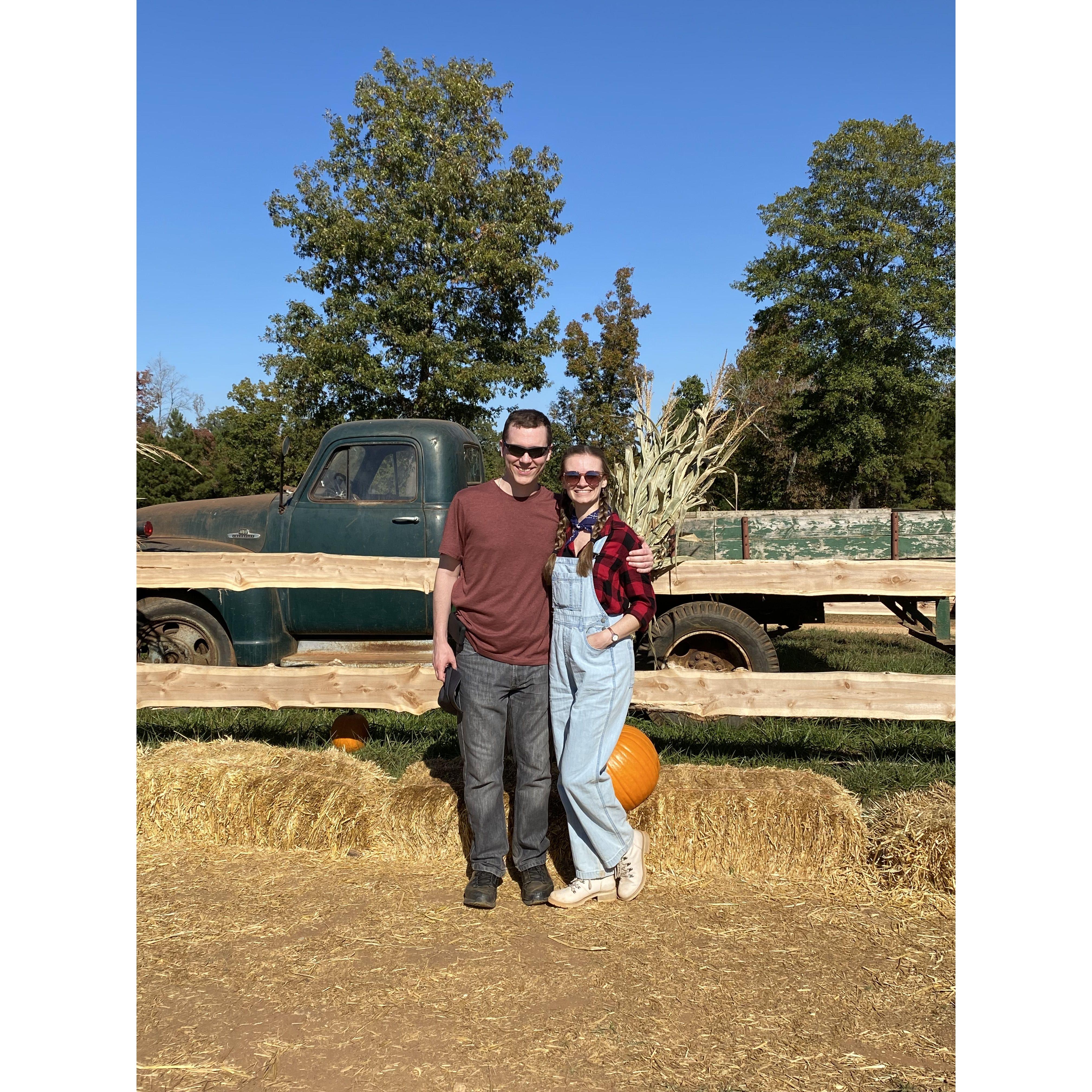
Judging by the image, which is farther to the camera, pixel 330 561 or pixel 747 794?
pixel 330 561

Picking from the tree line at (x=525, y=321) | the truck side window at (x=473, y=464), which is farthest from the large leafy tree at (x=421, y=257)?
the truck side window at (x=473, y=464)

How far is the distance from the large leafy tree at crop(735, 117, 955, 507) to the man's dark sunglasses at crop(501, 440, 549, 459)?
28.5 m

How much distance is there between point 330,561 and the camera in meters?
5.43

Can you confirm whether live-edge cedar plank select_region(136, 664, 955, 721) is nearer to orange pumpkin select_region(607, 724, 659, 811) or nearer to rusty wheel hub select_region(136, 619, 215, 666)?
orange pumpkin select_region(607, 724, 659, 811)

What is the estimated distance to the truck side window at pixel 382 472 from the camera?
22.8 ft

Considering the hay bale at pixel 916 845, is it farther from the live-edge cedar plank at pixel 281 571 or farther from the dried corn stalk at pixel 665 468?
the live-edge cedar plank at pixel 281 571

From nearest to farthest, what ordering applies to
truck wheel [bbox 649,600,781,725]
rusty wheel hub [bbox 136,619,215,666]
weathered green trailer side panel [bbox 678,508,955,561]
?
1. truck wheel [bbox 649,600,781,725]
2. rusty wheel hub [bbox 136,619,215,666]
3. weathered green trailer side panel [bbox 678,508,955,561]

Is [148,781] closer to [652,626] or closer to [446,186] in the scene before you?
[652,626]

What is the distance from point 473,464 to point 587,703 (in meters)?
3.94

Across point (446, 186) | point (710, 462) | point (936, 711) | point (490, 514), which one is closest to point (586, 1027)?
point (490, 514)

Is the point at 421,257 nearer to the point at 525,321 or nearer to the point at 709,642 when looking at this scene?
the point at 525,321

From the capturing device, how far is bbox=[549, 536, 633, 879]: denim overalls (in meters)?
3.67

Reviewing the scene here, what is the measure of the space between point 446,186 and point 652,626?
1689 centimetres

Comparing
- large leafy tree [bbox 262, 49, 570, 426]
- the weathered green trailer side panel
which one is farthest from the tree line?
the weathered green trailer side panel
